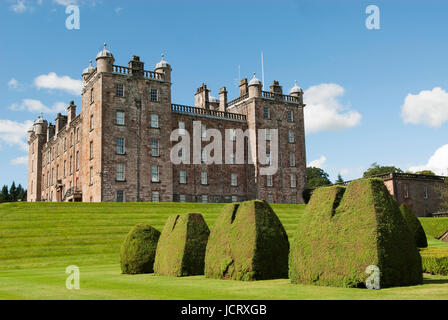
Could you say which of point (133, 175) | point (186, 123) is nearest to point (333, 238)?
point (133, 175)

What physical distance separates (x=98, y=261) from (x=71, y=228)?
644 centimetres

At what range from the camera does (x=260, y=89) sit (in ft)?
185

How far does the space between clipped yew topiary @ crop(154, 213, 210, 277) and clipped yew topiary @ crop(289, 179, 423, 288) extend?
13.6ft

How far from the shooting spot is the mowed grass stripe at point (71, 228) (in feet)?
75.5

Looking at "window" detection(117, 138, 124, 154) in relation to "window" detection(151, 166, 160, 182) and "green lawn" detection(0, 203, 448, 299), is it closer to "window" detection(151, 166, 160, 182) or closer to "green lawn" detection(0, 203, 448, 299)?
"window" detection(151, 166, 160, 182)

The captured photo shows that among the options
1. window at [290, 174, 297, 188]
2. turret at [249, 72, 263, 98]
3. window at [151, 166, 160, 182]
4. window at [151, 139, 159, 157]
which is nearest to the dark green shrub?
window at [151, 166, 160, 182]

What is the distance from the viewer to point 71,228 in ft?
92.1

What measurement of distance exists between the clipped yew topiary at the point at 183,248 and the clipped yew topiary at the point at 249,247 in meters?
0.93

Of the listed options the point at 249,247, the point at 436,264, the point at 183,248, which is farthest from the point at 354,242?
the point at 183,248

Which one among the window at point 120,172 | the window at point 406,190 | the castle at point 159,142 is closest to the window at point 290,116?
the castle at point 159,142

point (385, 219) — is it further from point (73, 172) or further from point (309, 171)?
point (309, 171)

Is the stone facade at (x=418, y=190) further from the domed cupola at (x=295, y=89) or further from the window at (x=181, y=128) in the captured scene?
the window at (x=181, y=128)

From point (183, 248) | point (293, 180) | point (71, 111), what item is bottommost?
point (183, 248)

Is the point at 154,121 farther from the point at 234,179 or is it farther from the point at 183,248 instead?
the point at 183,248
